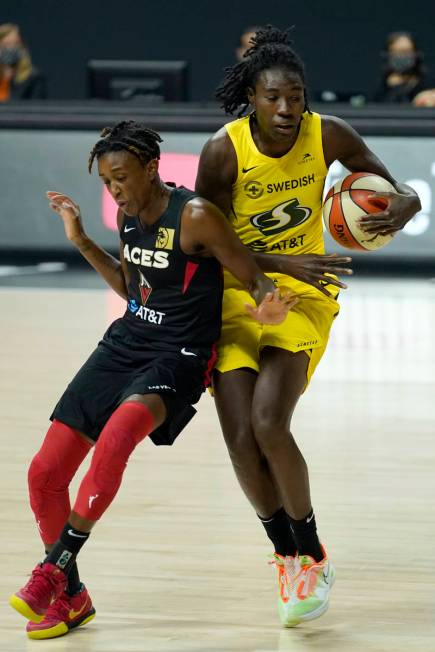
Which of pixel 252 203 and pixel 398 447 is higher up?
pixel 252 203

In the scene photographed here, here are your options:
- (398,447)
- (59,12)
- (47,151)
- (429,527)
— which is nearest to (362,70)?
(59,12)

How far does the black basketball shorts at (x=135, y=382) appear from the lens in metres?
3.87

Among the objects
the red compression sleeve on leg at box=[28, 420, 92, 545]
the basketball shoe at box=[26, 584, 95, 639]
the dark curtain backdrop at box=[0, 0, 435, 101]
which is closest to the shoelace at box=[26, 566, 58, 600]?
the basketball shoe at box=[26, 584, 95, 639]

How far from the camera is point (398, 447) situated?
6.12 metres

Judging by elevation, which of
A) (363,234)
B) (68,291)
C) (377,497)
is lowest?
(68,291)

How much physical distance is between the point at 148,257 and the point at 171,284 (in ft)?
0.36

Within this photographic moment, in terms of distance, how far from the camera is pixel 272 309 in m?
3.84

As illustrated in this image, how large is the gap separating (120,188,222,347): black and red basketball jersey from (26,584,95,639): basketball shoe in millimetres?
808

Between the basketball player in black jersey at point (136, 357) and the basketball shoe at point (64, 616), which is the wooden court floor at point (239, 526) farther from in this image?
the basketball player in black jersey at point (136, 357)

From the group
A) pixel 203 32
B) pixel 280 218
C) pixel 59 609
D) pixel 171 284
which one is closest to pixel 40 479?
pixel 59 609

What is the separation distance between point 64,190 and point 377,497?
7.20 m

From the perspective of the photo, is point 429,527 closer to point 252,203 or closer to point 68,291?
point 252,203

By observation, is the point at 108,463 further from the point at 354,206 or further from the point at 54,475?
the point at 354,206

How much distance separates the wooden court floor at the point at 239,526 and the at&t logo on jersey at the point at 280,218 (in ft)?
3.74
